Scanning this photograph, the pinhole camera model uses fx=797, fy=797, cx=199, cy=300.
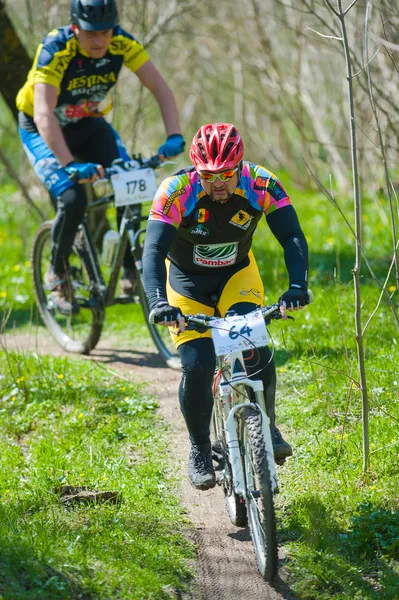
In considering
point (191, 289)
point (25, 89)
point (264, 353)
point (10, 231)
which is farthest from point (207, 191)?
point (10, 231)

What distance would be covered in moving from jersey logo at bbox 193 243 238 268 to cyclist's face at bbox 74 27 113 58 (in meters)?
Result: 2.27

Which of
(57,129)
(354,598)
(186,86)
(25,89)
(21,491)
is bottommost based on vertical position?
(354,598)

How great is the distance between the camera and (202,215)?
382 cm

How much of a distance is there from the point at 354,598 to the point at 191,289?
1.60m

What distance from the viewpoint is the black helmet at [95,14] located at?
5.32 m

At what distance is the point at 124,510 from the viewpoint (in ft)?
12.7

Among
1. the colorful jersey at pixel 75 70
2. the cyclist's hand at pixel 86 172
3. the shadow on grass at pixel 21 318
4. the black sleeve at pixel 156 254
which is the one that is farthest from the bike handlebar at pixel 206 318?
the shadow on grass at pixel 21 318

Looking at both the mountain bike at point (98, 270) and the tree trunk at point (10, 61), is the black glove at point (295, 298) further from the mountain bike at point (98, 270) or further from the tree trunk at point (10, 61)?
the tree trunk at point (10, 61)

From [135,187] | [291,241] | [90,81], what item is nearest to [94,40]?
[90,81]

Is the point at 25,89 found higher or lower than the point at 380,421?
higher

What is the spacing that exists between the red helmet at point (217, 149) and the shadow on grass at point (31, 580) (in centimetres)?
183

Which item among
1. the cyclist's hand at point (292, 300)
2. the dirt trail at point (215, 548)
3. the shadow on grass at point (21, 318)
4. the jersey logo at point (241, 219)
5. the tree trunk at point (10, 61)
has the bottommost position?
the dirt trail at point (215, 548)

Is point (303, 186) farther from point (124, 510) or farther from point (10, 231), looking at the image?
point (124, 510)

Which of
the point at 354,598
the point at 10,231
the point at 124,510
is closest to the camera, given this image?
the point at 354,598
